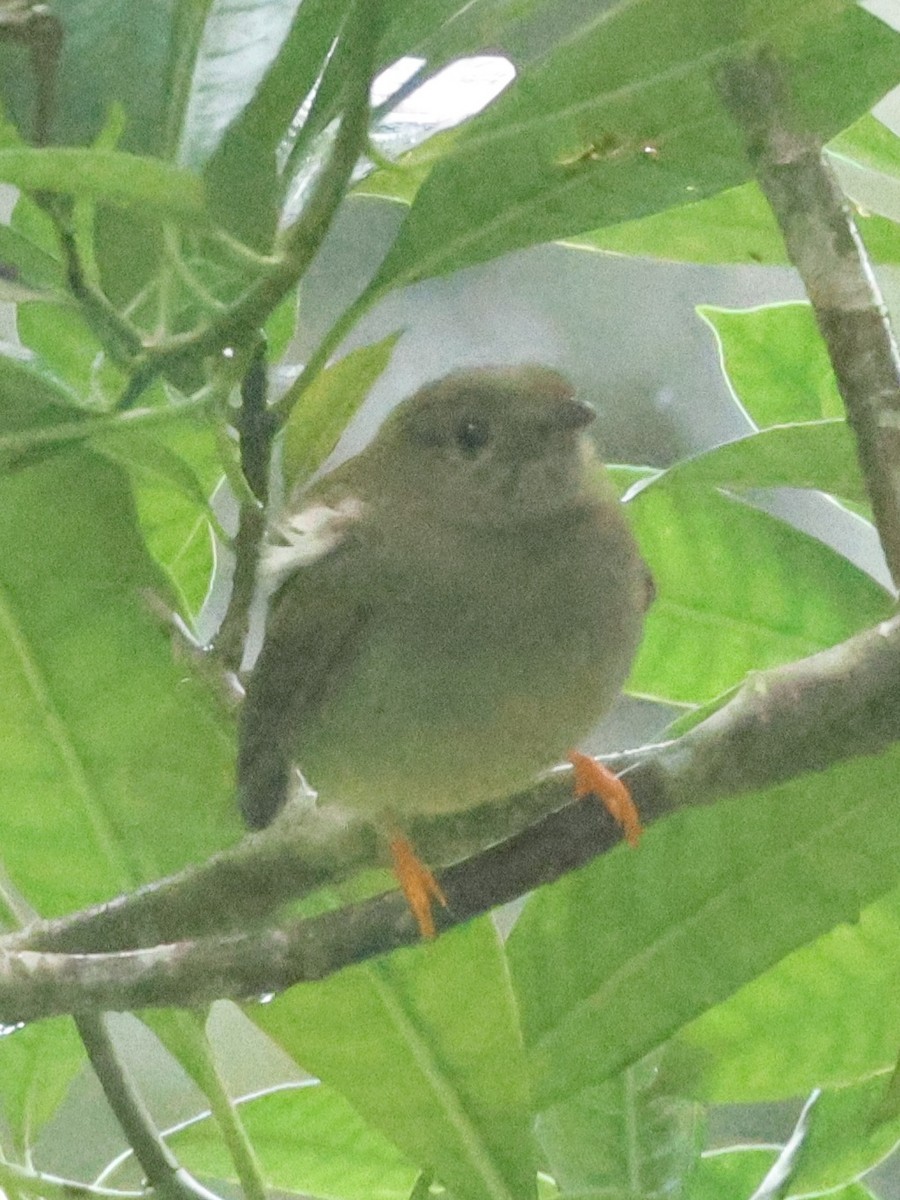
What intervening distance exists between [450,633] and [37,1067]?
586 mm

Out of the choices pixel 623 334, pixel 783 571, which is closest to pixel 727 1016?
pixel 783 571

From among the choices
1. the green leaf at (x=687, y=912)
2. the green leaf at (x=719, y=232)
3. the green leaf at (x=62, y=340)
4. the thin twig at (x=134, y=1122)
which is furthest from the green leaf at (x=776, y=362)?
the thin twig at (x=134, y=1122)

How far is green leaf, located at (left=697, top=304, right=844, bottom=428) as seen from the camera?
151 centimetres

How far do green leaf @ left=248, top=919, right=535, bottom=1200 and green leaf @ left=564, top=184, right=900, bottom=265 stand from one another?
640 mm

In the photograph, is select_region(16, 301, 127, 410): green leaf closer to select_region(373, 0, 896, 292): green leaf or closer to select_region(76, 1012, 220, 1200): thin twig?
select_region(373, 0, 896, 292): green leaf

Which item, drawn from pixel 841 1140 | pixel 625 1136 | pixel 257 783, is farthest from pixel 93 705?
pixel 841 1140

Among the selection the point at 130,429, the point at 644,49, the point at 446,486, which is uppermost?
the point at 644,49

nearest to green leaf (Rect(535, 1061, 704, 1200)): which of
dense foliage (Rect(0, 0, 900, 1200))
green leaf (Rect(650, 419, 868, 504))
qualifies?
dense foliage (Rect(0, 0, 900, 1200))

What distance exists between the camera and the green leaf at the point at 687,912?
3.71 feet

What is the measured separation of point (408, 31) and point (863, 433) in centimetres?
43

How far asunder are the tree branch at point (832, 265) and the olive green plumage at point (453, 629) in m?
0.45

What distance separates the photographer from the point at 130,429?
3.18 ft

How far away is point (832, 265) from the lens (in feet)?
3.35

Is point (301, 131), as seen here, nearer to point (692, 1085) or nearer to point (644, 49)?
point (644, 49)
